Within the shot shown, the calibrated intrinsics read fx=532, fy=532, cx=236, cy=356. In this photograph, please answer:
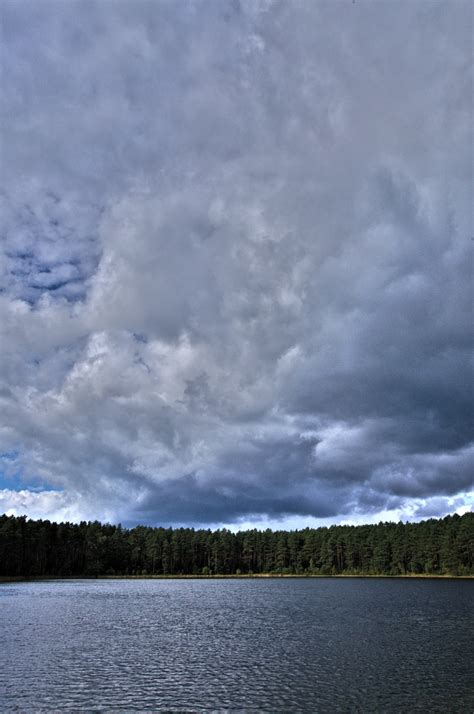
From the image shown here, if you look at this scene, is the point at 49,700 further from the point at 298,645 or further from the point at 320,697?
the point at 298,645

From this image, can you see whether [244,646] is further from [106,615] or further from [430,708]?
[106,615]

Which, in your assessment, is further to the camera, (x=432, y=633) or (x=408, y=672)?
(x=432, y=633)

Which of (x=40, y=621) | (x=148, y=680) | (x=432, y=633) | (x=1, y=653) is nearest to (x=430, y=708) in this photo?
(x=148, y=680)

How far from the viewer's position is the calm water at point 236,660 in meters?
37.2

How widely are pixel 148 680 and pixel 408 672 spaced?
2223 centimetres

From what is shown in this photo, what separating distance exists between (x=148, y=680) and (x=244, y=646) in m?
18.3

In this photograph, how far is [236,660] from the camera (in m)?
50.7

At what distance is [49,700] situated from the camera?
36.7 metres

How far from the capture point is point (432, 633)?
67.5 metres

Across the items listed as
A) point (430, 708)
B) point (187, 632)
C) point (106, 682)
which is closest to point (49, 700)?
point (106, 682)

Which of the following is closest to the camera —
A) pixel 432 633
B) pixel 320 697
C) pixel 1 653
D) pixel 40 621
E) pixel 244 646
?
pixel 320 697

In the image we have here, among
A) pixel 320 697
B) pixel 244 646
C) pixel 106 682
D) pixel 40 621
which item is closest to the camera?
pixel 320 697

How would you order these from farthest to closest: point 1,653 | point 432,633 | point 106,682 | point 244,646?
point 432,633 → point 244,646 → point 1,653 → point 106,682

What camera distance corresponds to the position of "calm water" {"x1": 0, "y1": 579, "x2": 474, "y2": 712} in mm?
37188
